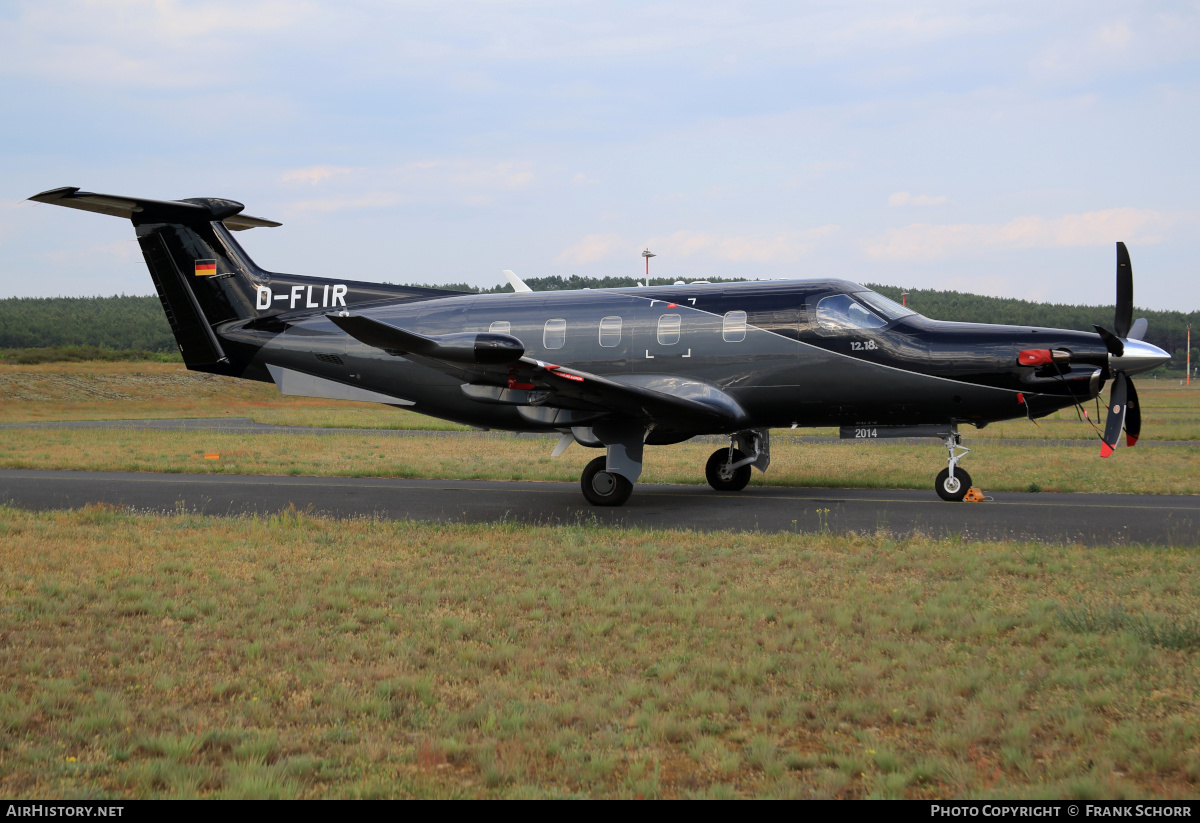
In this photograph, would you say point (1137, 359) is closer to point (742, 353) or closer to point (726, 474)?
point (742, 353)

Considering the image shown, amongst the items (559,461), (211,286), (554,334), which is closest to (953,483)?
(554,334)

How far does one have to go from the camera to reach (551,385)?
43.8ft

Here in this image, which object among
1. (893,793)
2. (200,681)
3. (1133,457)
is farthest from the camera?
(1133,457)

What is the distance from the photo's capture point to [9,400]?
54344 millimetres

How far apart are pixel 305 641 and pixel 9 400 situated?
5984 centimetres

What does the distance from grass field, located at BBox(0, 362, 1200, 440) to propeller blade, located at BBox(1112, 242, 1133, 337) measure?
24.0m

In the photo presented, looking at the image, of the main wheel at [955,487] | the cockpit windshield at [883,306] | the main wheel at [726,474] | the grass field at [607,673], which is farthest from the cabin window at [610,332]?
the main wheel at [955,487]

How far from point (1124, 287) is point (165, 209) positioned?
16.9 m

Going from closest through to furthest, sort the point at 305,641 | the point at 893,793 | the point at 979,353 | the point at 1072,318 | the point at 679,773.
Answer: the point at 893,793, the point at 679,773, the point at 305,641, the point at 979,353, the point at 1072,318

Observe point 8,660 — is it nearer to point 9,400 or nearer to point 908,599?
point 908,599

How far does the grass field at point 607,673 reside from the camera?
4328 millimetres

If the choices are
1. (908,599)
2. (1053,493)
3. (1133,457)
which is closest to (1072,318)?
(1133,457)

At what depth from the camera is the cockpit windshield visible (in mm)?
13948

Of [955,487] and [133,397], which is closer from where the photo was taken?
[955,487]
